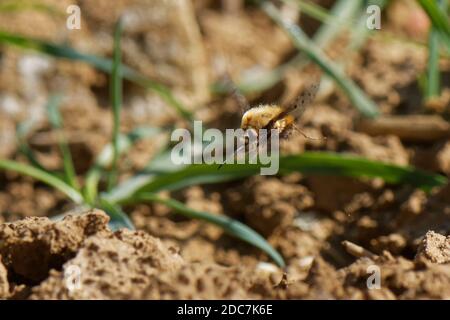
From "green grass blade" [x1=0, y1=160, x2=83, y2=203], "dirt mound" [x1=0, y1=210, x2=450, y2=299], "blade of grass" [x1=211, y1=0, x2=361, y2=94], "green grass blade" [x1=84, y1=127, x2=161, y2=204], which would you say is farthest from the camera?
"blade of grass" [x1=211, y1=0, x2=361, y2=94]

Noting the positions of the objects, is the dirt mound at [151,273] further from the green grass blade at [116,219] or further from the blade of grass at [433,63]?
the blade of grass at [433,63]

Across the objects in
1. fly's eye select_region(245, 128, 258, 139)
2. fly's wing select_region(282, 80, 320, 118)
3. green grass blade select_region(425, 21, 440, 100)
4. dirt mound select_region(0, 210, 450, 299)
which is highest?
green grass blade select_region(425, 21, 440, 100)

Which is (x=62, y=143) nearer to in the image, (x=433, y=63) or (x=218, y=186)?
(x=218, y=186)

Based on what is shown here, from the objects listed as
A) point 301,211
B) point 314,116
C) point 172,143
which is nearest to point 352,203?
point 301,211

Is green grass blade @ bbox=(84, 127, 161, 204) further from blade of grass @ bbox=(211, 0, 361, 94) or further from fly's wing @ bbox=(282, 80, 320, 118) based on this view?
fly's wing @ bbox=(282, 80, 320, 118)

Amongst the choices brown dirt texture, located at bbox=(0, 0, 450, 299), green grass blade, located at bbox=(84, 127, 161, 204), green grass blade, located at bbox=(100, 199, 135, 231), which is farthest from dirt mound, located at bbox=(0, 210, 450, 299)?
green grass blade, located at bbox=(84, 127, 161, 204)

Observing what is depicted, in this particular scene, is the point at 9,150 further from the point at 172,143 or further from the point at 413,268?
the point at 413,268

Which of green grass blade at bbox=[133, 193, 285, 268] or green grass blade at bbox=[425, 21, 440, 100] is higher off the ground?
green grass blade at bbox=[425, 21, 440, 100]
